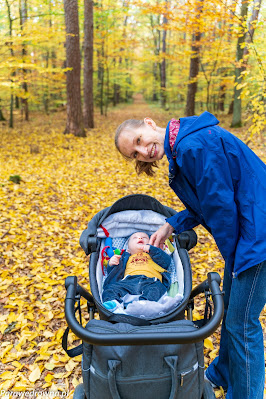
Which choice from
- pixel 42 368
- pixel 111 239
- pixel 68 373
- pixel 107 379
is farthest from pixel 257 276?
pixel 42 368

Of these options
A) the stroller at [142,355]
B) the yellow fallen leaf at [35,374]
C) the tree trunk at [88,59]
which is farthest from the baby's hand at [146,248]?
the tree trunk at [88,59]

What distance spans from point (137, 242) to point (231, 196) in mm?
1587

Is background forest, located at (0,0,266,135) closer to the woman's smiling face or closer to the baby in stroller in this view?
the baby in stroller

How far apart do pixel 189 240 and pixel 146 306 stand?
0.69m

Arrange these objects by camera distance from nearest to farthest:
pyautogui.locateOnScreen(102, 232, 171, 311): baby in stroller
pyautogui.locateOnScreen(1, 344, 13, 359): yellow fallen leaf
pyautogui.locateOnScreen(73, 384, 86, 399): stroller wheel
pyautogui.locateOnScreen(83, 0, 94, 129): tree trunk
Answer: pyautogui.locateOnScreen(73, 384, 86, 399): stroller wheel, pyautogui.locateOnScreen(102, 232, 171, 311): baby in stroller, pyautogui.locateOnScreen(1, 344, 13, 359): yellow fallen leaf, pyautogui.locateOnScreen(83, 0, 94, 129): tree trunk

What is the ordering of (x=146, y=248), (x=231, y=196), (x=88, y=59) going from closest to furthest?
(x=231, y=196)
(x=146, y=248)
(x=88, y=59)

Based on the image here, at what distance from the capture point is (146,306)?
1852 millimetres

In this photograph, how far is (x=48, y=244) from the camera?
4.28m

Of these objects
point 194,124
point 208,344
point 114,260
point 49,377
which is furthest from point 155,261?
point 194,124

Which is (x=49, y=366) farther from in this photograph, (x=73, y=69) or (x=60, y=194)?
(x=73, y=69)

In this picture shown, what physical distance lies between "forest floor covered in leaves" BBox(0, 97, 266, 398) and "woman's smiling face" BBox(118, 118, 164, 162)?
1963mm

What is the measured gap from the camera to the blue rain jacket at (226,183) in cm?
141

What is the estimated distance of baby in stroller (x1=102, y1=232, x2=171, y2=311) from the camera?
7.14 feet

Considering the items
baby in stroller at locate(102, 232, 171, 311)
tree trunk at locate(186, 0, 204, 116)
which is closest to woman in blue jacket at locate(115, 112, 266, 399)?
baby in stroller at locate(102, 232, 171, 311)
